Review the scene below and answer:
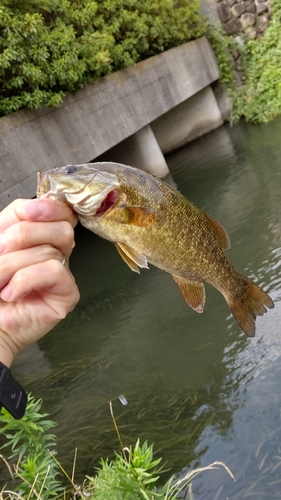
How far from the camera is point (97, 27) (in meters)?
10.2

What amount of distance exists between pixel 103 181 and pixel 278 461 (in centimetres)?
251

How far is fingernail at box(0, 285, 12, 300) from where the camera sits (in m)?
1.57

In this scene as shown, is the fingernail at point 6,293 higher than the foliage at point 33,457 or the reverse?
higher

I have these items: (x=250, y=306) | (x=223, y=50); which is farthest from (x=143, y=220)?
(x=223, y=50)

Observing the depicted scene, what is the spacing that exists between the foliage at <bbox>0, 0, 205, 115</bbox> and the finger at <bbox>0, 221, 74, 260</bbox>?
229 inches

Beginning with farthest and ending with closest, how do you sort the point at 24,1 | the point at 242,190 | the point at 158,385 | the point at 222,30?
the point at 222,30 < the point at 242,190 < the point at 24,1 < the point at 158,385

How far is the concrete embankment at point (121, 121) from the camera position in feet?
23.0

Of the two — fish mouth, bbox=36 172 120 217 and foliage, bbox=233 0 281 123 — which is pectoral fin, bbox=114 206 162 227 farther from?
foliage, bbox=233 0 281 123

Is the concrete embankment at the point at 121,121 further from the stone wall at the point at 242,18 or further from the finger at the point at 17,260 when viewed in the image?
the finger at the point at 17,260

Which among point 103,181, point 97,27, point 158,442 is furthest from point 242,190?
point 103,181

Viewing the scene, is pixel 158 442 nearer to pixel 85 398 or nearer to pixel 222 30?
pixel 85 398

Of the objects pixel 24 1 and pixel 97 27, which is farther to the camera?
pixel 97 27

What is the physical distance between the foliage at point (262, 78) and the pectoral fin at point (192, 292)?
43.9 feet

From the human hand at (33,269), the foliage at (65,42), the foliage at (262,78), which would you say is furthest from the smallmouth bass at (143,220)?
the foliage at (262,78)
